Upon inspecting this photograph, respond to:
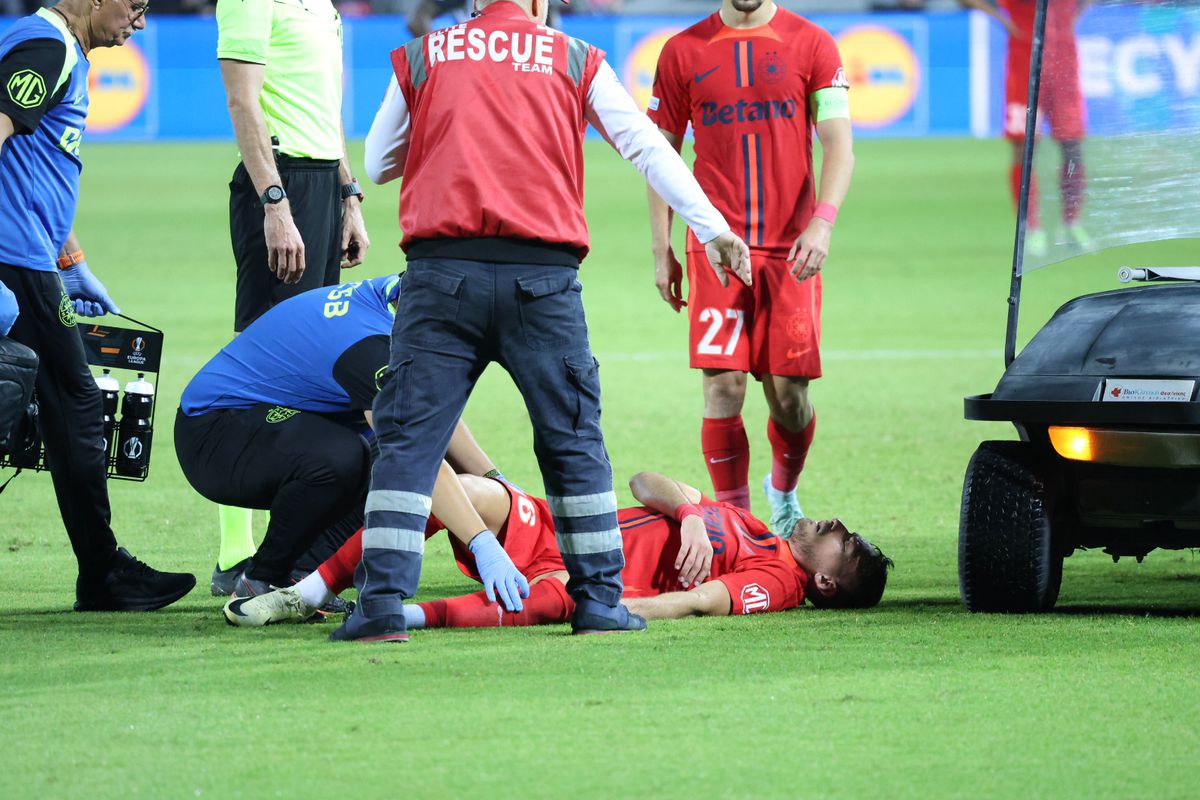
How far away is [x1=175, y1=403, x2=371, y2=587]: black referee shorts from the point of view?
548 cm

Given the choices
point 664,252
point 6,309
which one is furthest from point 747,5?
point 6,309

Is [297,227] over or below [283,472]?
over

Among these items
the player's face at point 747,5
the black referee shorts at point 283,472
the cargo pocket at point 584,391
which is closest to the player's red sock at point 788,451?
the player's face at point 747,5

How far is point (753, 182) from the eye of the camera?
22.7 feet

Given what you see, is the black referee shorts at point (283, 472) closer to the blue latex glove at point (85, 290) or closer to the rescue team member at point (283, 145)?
the rescue team member at point (283, 145)

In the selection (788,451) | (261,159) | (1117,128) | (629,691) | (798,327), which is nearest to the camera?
(629,691)

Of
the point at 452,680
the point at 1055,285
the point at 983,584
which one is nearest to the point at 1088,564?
the point at 983,584

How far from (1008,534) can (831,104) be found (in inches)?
85.1

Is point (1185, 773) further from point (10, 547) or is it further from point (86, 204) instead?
point (86, 204)

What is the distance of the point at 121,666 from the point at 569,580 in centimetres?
122

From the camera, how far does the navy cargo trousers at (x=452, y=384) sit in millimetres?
4891

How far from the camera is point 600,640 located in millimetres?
5012

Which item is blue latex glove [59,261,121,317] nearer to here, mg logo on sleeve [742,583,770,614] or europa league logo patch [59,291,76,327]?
europa league logo patch [59,291,76,327]

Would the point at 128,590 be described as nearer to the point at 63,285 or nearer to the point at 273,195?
the point at 63,285
